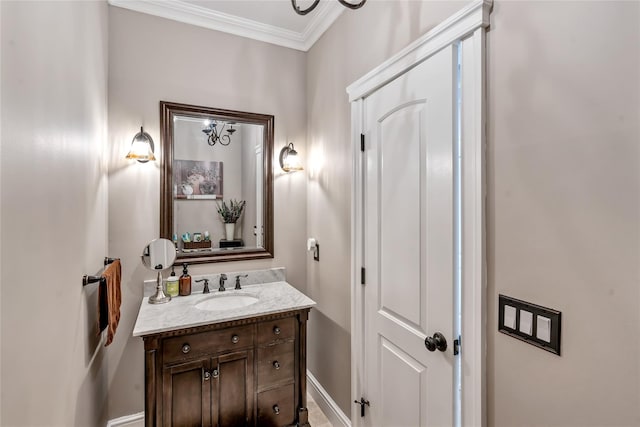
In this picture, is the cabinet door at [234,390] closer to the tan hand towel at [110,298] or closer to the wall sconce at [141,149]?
the tan hand towel at [110,298]

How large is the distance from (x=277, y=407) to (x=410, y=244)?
4.51ft

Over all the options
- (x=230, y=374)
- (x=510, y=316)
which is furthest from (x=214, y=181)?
(x=510, y=316)

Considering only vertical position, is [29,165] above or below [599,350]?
above

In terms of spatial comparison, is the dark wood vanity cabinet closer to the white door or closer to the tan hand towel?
the tan hand towel

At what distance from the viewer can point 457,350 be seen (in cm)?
123

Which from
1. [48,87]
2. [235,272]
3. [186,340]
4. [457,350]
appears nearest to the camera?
[48,87]

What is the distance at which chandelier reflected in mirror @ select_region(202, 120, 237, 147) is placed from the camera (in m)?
2.35

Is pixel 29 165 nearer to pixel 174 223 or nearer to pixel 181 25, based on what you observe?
pixel 174 223

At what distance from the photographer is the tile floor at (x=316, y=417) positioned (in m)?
2.20

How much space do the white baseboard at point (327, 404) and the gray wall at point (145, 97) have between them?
39.9 inches

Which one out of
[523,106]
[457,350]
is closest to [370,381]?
Answer: [457,350]

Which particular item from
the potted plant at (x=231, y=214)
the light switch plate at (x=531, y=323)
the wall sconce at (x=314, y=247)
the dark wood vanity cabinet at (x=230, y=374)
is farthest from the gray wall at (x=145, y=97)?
the light switch plate at (x=531, y=323)

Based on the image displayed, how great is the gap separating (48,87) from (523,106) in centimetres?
150

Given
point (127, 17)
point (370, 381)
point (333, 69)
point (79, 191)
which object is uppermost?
point (127, 17)
